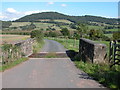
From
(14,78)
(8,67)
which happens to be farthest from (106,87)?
(8,67)

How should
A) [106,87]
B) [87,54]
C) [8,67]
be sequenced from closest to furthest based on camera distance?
1. [106,87]
2. [8,67]
3. [87,54]

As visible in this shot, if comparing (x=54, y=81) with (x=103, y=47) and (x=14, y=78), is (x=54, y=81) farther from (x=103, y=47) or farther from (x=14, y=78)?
(x=103, y=47)

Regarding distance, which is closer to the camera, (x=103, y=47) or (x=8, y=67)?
(x=8, y=67)

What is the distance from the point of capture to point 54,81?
8.33 metres

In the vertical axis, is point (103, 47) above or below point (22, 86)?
above

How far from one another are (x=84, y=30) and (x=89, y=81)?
36.0m

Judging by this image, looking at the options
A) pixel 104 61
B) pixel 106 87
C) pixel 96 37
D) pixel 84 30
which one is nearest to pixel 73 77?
pixel 106 87

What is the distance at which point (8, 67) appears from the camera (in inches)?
457

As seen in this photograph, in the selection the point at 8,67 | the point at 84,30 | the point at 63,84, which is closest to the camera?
the point at 63,84

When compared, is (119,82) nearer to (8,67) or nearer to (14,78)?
(14,78)

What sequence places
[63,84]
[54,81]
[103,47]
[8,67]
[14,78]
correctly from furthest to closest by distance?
[103,47]
[8,67]
[14,78]
[54,81]
[63,84]

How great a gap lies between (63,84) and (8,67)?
4.70m

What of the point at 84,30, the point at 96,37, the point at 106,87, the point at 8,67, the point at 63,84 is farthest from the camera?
the point at 96,37

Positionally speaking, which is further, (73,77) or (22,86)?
(73,77)
